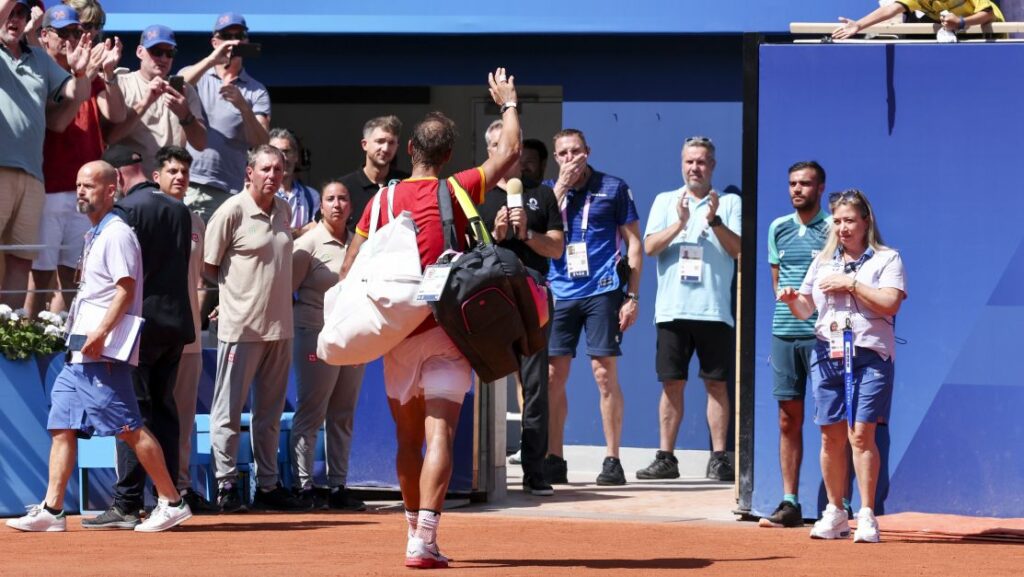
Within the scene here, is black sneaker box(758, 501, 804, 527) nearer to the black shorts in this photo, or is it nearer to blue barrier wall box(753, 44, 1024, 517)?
blue barrier wall box(753, 44, 1024, 517)

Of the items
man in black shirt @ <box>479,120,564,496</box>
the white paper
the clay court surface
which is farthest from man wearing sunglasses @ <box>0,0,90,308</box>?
man in black shirt @ <box>479,120,564,496</box>

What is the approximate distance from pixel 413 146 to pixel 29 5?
4.96 m

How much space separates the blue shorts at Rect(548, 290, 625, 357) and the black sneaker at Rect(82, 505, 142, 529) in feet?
11.8

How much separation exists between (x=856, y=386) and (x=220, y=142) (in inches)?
200

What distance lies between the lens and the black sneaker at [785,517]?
10.1 m

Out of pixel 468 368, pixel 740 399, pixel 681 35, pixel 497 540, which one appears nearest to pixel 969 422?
pixel 740 399

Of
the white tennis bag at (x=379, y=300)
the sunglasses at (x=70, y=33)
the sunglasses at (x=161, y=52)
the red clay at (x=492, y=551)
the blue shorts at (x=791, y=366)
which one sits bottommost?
the red clay at (x=492, y=551)

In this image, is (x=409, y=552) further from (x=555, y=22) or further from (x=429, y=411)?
(x=555, y=22)

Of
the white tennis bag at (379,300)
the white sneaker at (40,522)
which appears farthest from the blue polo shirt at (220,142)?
the white tennis bag at (379,300)

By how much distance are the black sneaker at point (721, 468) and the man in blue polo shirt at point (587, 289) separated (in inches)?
24.9

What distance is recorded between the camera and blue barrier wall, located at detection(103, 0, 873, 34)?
14203 millimetres

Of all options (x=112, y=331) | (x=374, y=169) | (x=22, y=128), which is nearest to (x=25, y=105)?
(x=22, y=128)

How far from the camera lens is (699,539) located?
375 inches

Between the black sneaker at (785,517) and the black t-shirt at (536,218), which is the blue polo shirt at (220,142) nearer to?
the black t-shirt at (536,218)
